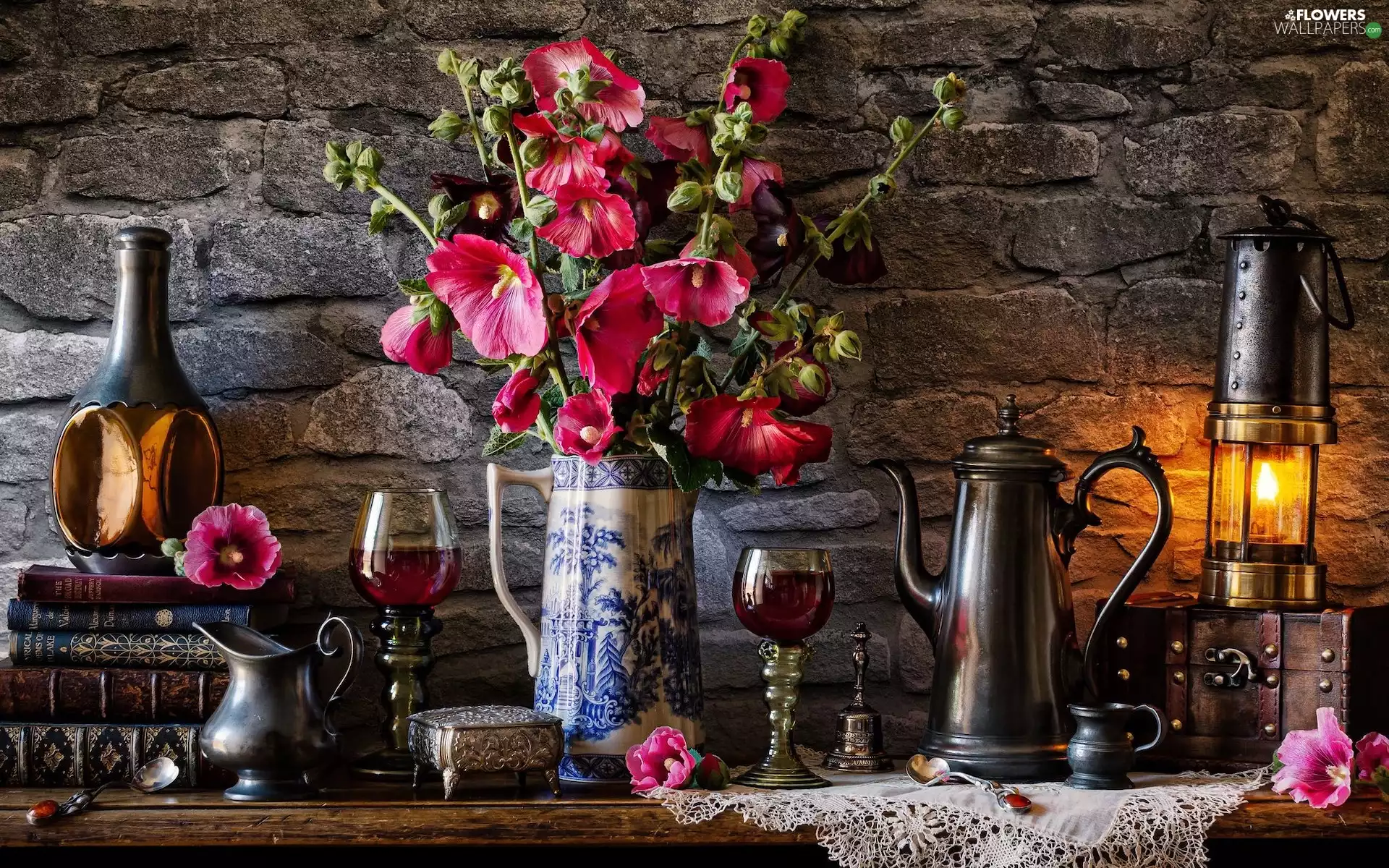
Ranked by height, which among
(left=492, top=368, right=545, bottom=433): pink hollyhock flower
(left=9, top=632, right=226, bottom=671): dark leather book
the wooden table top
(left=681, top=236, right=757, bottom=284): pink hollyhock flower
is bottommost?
the wooden table top

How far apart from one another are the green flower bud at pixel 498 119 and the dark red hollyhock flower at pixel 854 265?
0.40 metres

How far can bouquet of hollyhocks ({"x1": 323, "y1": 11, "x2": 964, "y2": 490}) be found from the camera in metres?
1.24

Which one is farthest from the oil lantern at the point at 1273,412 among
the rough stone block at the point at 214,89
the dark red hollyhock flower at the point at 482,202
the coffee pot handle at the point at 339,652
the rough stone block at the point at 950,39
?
the rough stone block at the point at 214,89

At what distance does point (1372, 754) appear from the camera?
1.28 metres

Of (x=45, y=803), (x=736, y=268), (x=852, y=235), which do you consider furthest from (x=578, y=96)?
(x=45, y=803)

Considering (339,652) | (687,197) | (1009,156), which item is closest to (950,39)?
(1009,156)

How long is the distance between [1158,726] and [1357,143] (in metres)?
0.83

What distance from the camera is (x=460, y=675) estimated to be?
1.61m

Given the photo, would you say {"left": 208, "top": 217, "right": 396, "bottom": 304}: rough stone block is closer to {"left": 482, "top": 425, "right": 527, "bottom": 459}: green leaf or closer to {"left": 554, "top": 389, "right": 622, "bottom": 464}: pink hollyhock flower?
{"left": 482, "top": 425, "right": 527, "bottom": 459}: green leaf

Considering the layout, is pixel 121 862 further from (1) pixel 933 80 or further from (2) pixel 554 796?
(1) pixel 933 80

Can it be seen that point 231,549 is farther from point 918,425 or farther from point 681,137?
point 918,425

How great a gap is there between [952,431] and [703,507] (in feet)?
1.07

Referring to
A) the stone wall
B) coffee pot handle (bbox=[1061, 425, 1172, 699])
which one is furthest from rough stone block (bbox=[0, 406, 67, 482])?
coffee pot handle (bbox=[1061, 425, 1172, 699])

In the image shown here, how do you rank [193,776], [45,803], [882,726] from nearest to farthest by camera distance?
1. [45,803]
2. [193,776]
3. [882,726]
